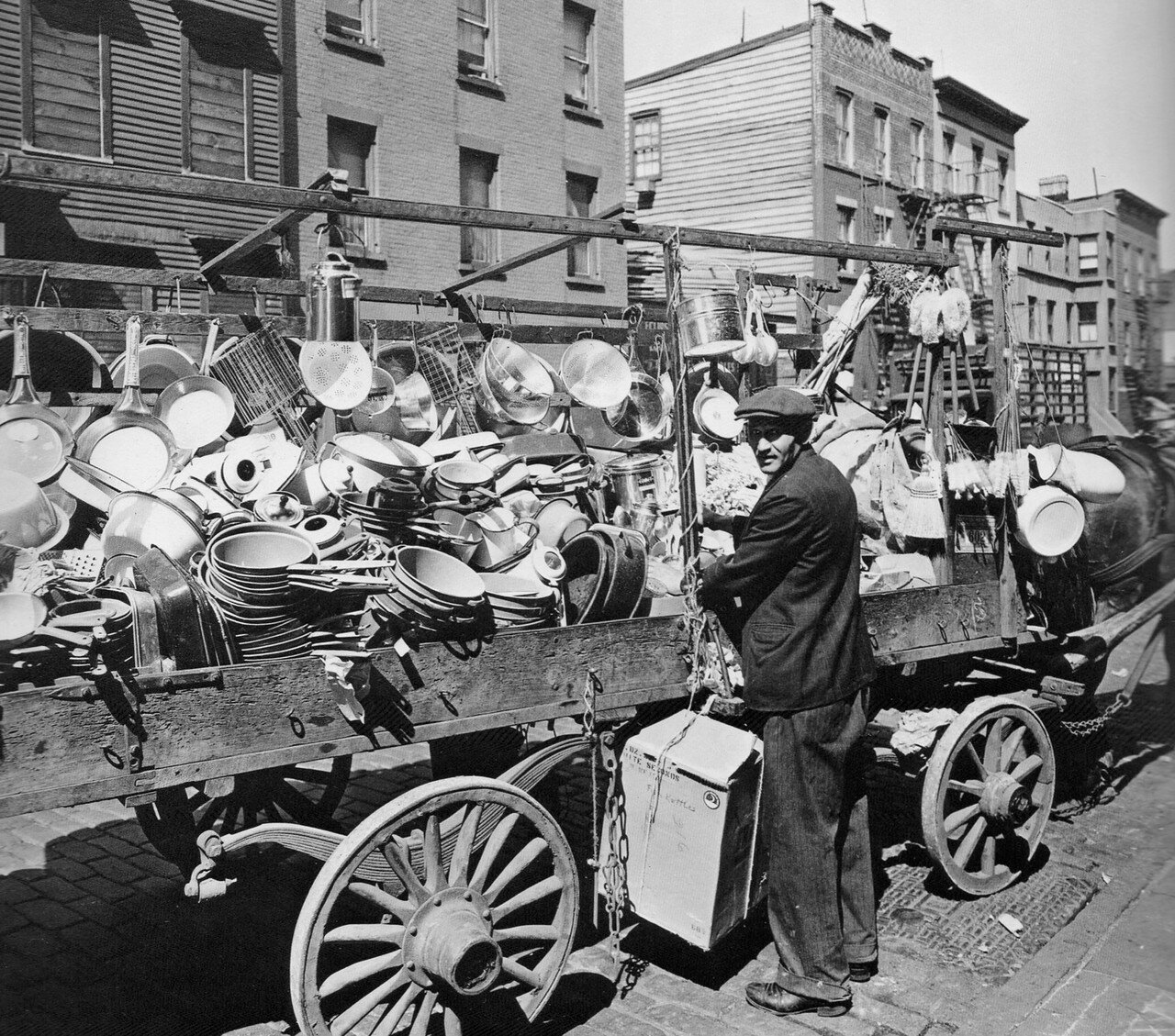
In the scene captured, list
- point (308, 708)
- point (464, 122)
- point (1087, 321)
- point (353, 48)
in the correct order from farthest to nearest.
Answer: point (1087, 321) → point (464, 122) → point (353, 48) → point (308, 708)

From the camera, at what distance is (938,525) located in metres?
4.93

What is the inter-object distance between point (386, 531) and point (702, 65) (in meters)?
23.4

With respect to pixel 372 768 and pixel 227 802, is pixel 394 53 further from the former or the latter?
pixel 227 802

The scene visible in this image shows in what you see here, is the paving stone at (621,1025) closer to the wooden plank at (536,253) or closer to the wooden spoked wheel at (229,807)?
the wooden spoked wheel at (229,807)

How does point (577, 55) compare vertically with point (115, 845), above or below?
above

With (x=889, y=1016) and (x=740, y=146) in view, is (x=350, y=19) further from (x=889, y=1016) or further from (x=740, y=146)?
(x=889, y=1016)

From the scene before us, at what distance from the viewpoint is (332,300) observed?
4297 mm

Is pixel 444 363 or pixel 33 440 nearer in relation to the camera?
pixel 33 440

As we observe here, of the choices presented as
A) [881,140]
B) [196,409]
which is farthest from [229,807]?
[881,140]

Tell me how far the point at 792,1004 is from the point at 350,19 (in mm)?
15858

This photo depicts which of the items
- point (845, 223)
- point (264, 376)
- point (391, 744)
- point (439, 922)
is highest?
point (845, 223)

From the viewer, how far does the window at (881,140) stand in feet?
83.0

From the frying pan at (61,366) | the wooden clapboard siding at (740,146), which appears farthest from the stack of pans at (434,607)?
the wooden clapboard siding at (740,146)

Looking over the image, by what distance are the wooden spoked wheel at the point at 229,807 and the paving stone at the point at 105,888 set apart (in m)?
0.65
